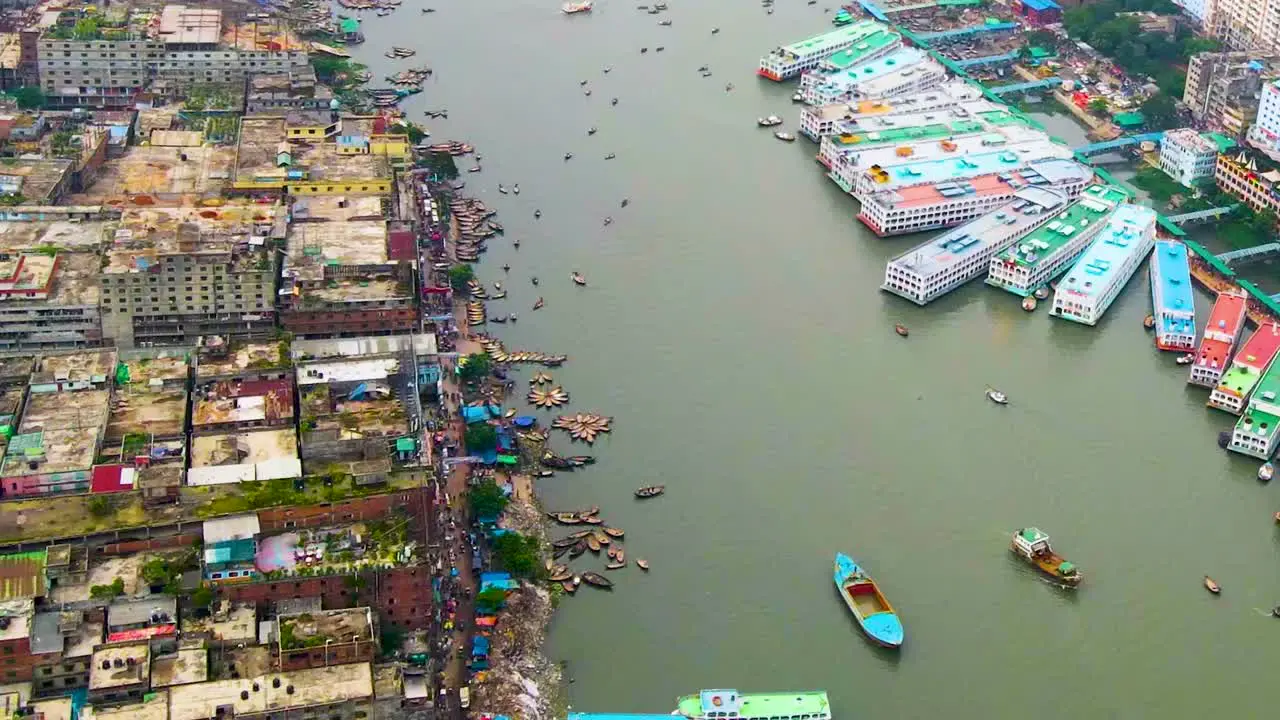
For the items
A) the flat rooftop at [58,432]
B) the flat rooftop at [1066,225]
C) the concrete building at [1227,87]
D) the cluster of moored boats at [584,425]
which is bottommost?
the cluster of moored boats at [584,425]

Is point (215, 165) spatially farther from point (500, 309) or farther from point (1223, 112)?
point (1223, 112)

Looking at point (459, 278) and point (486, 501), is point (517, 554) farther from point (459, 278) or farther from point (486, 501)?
point (459, 278)

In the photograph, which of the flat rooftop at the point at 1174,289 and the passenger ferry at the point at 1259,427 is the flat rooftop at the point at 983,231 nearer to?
the flat rooftop at the point at 1174,289

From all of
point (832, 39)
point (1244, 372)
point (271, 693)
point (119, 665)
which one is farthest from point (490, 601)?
point (832, 39)

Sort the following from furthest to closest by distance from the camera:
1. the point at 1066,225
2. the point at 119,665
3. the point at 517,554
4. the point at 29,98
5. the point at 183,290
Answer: the point at 29,98 → the point at 1066,225 → the point at 183,290 → the point at 517,554 → the point at 119,665

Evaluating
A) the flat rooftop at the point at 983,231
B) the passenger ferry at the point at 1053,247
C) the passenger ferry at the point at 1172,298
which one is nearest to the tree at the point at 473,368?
the flat rooftop at the point at 983,231

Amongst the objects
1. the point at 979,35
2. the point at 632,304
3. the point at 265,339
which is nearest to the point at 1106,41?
the point at 979,35
